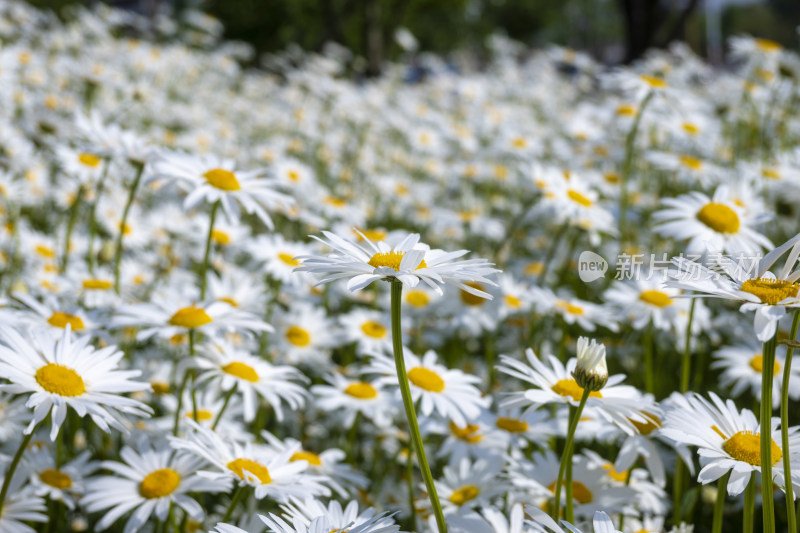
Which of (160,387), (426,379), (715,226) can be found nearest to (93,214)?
(160,387)

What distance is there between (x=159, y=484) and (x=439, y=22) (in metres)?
30.8

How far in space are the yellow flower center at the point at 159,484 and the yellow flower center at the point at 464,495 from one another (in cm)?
70

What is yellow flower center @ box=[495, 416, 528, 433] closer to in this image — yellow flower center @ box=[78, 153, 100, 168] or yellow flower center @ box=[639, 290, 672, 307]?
yellow flower center @ box=[639, 290, 672, 307]

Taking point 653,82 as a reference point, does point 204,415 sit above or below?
below

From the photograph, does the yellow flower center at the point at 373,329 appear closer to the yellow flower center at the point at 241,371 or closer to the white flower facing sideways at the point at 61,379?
the yellow flower center at the point at 241,371

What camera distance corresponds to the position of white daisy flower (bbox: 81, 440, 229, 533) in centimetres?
155

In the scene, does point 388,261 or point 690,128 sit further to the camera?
point 690,128

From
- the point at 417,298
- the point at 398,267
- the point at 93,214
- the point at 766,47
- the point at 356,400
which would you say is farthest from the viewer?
the point at 766,47

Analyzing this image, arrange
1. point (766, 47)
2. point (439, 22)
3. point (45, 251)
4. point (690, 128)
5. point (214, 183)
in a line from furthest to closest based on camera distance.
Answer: point (439, 22)
point (766, 47)
point (690, 128)
point (45, 251)
point (214, 183)

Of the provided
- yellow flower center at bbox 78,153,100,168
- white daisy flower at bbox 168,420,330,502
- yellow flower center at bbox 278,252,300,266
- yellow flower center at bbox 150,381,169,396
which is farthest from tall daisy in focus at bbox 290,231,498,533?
yellow flower center at bbox 78,153,100,168

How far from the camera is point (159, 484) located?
1.64 m

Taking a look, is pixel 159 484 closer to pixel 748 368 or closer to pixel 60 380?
pixel 60 380

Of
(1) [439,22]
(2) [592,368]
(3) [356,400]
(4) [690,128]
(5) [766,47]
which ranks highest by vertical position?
(1) [439,22]

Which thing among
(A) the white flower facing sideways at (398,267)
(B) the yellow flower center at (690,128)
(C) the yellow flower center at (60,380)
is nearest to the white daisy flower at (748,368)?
(A) the white flower facing sideways at (398,267)
